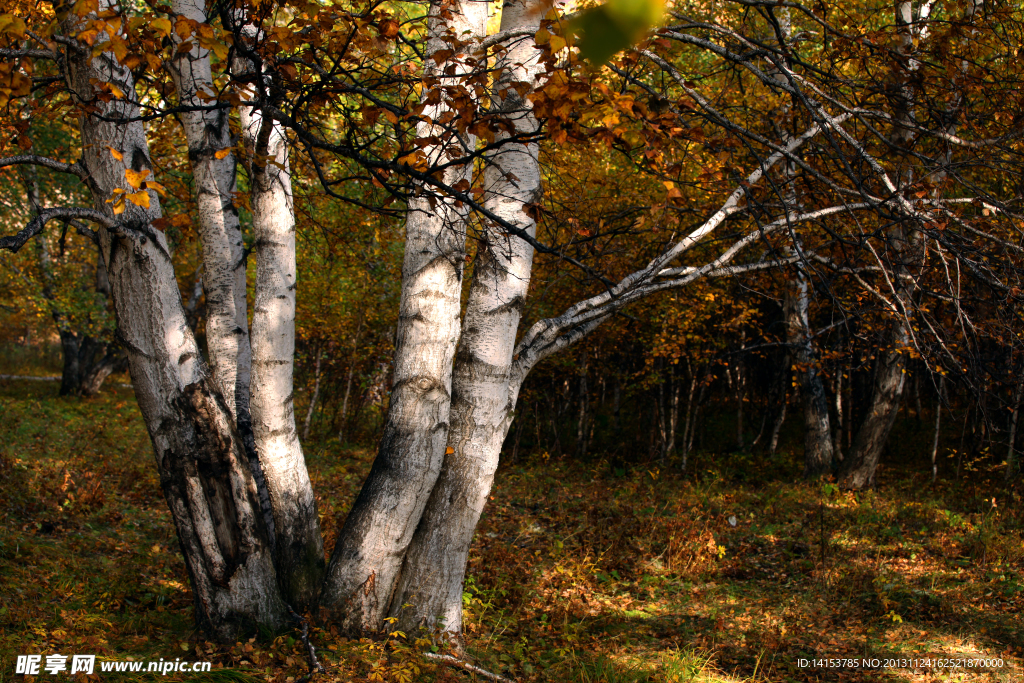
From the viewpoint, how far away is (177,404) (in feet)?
10.9

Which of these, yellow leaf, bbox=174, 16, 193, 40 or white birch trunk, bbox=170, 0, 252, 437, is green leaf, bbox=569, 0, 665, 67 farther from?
white birch trunk, bbox=170, 0, 252, 437

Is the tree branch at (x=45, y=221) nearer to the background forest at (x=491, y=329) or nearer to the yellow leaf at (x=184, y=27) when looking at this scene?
the background forest at (x=491, y=329)

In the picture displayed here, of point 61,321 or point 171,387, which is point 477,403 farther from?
point 61,321

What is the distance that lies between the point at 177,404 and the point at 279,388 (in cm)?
60

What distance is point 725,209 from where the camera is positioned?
4316mm

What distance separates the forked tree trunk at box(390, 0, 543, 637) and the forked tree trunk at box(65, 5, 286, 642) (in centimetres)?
86


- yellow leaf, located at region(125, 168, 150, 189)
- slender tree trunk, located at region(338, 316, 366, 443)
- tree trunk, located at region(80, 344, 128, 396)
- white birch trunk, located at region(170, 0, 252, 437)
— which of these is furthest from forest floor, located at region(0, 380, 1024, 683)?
tree trunk, located at region(80, 344, 128, 396)

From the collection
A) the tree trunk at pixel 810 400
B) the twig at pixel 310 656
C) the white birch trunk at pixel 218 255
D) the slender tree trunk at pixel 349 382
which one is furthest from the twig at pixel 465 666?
the slender tree trunk at pixel 349 382

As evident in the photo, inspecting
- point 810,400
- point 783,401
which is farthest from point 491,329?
point 783,401

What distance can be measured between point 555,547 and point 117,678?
14.7 feet

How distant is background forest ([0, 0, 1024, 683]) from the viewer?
3.09 m

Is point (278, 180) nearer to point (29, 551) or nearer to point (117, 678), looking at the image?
point (117, 678)

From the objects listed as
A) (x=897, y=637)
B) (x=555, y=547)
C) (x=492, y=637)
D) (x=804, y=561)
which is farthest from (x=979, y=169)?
(x=492, y=637)

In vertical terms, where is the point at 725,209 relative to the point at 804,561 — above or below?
above
